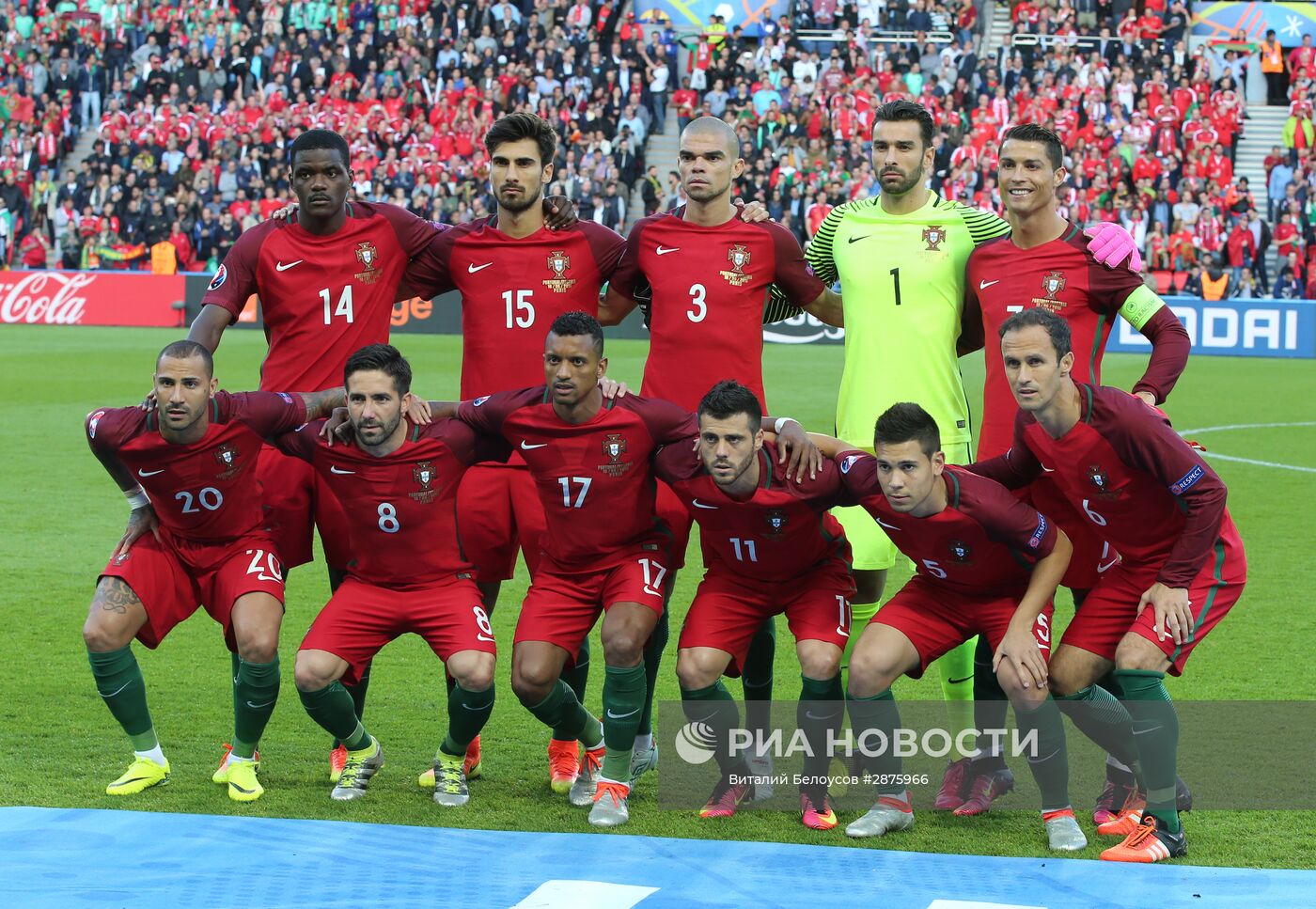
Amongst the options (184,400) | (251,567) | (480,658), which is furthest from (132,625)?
(480,658)

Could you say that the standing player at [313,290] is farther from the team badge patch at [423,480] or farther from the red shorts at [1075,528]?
the red shorts at [1075,528]

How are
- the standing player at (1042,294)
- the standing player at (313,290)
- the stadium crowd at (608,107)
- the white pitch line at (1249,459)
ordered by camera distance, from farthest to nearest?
the stadium crowd at (608,107) < the white pitch line at (1249,459) < the standing player at (313,290) < the standing player at (1042,294)

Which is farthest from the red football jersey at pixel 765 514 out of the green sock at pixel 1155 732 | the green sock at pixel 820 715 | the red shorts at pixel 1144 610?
the green sock at pixel 1155 732

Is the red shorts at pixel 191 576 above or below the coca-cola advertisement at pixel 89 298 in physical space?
above

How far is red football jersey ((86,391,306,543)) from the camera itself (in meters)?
5.86

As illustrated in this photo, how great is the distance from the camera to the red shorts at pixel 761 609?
219 inches

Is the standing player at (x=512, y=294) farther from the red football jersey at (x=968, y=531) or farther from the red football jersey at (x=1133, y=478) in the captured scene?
the red football jersey at (x=1133, y=478)

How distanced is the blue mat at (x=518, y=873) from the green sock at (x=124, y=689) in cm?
46

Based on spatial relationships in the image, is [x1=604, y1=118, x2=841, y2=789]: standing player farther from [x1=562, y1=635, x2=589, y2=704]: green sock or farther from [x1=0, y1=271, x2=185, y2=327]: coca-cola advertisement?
[x1=0, y1=271, x2=185, y2=327]: coca-cola advertisement

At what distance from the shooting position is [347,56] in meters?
32.2

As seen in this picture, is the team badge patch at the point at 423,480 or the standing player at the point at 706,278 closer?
the team badge patch at the point at 423,480

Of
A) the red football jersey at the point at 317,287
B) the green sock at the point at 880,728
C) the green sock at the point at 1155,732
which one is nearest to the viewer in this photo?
the green sock at the point at 1155,732

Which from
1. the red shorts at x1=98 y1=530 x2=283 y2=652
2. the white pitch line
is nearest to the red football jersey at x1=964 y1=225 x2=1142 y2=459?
the red shorts at x1=98 y1=530 x2=283 y2=652

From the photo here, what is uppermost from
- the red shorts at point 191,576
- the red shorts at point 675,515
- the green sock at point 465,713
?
the red shorts at point 675,515
